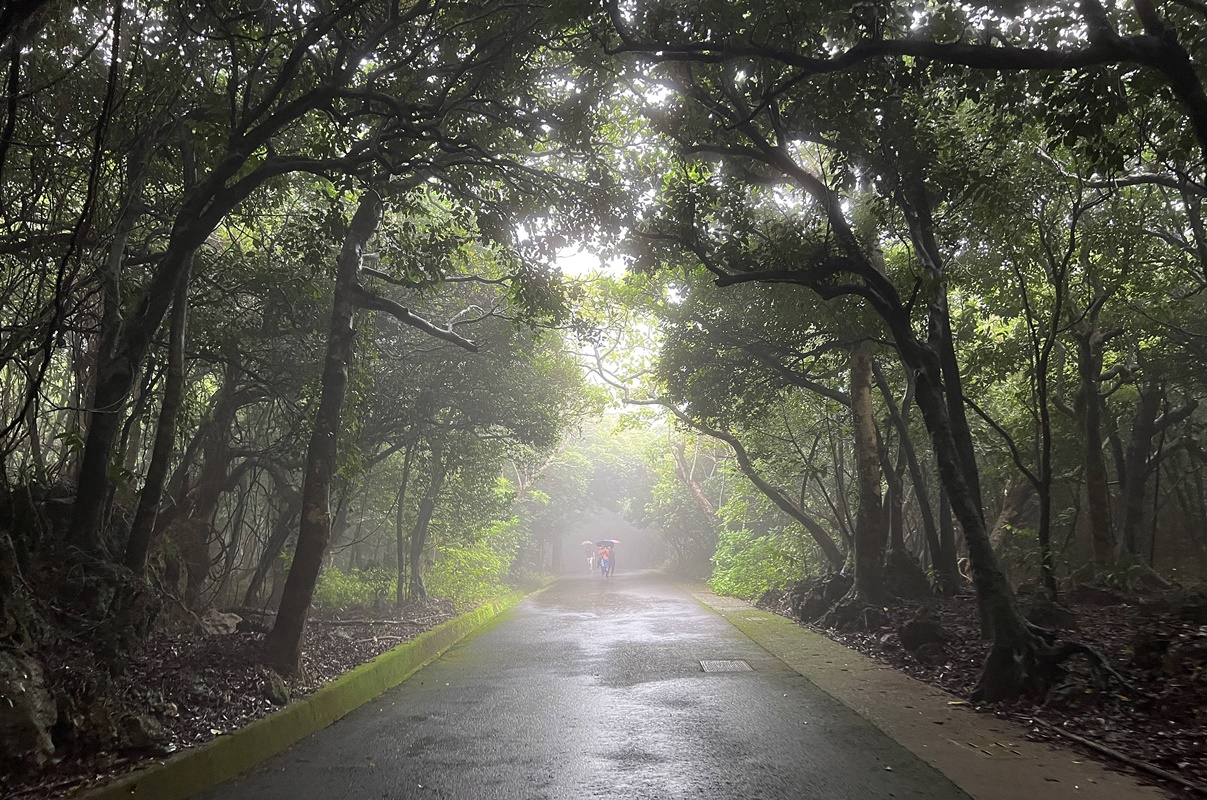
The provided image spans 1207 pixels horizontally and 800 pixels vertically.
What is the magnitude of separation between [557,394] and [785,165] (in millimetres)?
9082

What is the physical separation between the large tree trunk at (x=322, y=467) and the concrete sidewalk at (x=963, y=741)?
17.0ft

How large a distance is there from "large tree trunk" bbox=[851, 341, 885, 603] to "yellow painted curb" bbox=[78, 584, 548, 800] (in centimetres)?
690

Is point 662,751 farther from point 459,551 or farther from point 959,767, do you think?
point 459,551

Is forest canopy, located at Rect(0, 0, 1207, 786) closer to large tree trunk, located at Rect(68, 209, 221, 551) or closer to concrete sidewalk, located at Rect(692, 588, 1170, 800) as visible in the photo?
large tree trunk, located at Rect(68, 209, 221, 551)

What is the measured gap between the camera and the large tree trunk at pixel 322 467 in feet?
22.7

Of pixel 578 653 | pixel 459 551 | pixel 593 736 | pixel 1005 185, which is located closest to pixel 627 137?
pixel 1005 185

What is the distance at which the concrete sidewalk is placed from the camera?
393 centimetres

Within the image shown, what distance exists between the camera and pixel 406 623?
11.7 m

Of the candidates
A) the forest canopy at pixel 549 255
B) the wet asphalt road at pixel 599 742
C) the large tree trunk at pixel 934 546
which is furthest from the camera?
the large tree trunk at pixel 934 546

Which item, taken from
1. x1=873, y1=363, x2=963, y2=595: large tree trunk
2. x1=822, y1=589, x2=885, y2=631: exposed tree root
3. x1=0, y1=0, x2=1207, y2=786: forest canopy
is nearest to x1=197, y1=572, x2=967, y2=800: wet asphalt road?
x1=0, y1=0, x2=1207, y2=786: forest canopy

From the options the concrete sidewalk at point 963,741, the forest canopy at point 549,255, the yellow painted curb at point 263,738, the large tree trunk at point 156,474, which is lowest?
the yellow painted curb at point 263,738

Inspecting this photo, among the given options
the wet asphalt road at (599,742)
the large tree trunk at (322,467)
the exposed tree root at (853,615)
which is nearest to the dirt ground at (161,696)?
the large tree trunk at (322,467)

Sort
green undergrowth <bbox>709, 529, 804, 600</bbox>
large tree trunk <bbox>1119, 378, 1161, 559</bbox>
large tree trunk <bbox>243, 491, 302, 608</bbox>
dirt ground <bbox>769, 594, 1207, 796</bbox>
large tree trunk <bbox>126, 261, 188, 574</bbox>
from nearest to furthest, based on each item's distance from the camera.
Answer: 1. dirt ground <bbox>769, 594, 1207, 796</bbox>
2. large tree trunk <bbox>126, 261, 188, 574</bbox>
3. large tree trunk <bbox>243, 491, 302, 608</bbox>
4. large tree trunk <bbox>1119, 378, 1161, 559</bbox>
5. green undergrowth <bbox>709, 529, 804, 600</bbox>

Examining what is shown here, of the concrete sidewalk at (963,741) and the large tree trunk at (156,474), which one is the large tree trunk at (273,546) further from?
the concrete sidewalk at (963,741)
